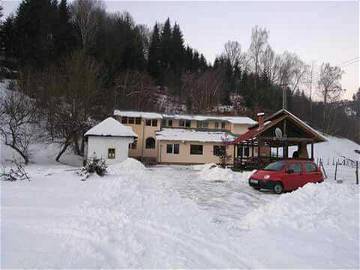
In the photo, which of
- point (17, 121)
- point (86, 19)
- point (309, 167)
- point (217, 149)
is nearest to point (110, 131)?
point (17, 121)

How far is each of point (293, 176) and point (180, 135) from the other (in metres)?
24.9

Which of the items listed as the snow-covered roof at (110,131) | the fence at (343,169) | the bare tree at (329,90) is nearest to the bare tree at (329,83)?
the bare tree at (329,90)

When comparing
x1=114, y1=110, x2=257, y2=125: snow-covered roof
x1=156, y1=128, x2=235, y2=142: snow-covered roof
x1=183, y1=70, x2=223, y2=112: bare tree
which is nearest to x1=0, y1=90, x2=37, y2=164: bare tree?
x1=114, y1=110, x2=257, y2=125: snow-covered roof

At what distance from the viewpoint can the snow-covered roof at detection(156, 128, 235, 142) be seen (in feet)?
130

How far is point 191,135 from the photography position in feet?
136

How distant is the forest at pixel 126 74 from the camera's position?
39.4m

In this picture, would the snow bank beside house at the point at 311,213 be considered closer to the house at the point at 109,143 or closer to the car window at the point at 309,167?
the car window at the point at 309,167

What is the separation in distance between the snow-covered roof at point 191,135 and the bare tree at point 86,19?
→ 1051 inches

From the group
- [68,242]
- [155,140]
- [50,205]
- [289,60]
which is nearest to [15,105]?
[155,140]

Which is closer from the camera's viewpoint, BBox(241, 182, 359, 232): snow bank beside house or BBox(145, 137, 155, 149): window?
BBox(241, 182, 359, 232): snow bank beside house

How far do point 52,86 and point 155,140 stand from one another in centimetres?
1398

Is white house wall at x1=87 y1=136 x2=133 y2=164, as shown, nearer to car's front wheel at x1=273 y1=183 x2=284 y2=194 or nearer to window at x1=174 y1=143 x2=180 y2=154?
window at x1=174 y1=143 x2=180 y2=154

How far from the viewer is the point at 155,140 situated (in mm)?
42281

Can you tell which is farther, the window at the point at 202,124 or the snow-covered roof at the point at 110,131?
the window at the point at 202,124
